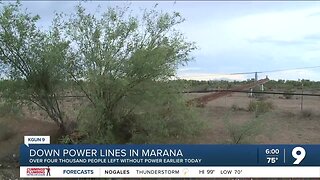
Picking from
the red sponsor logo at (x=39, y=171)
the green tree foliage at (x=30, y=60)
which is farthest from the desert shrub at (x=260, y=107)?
the red sponsor logo at (x=39, y=171)

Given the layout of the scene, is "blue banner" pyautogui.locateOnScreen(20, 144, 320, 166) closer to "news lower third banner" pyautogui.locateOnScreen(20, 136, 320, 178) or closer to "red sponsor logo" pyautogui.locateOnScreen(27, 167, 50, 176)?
"news lower third banner" pyautogui.locateOnScreen(20, 136, 320, 178)

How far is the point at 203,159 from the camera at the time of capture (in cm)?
1467

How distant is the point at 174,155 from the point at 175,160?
162 mm

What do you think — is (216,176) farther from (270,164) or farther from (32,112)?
(32,112)

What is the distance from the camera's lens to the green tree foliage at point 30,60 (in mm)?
20844

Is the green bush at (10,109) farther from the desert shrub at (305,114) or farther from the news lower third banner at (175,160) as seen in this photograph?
the desert shrub at (305,114)

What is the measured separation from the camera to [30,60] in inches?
848

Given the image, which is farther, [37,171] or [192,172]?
[37,171]

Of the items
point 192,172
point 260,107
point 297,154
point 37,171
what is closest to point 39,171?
point 37,171

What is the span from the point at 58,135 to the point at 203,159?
1010 cm

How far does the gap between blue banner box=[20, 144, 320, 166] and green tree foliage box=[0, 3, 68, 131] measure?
650cm

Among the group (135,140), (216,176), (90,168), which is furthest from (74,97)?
(216,176)

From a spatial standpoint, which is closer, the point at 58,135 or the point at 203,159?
the point at 203,159

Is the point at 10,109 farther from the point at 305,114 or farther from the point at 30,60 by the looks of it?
the point at 305,114
